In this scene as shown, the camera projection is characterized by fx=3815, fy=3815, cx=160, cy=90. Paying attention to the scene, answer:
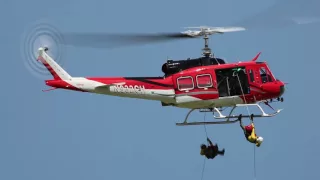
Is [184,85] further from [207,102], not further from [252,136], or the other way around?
[252,136]

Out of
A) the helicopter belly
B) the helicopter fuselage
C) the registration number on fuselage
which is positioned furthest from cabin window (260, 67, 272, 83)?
the registration number on fuselage

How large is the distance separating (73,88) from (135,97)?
5.60 feet

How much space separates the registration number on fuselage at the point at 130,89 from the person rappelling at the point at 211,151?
95.5 inches

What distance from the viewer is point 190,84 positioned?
102500 mm

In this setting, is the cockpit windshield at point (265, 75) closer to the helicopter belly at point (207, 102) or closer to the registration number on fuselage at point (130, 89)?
the helicopter belly at point (207, 102)

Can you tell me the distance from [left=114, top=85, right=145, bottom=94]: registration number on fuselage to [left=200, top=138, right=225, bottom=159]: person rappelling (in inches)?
95.5

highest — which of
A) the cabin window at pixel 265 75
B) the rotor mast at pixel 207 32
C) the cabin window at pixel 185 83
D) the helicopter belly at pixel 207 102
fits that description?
the rotor mast at pixel 207 32

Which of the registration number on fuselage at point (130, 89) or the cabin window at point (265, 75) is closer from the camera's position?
the registration number on fuselage at point (130, 89)

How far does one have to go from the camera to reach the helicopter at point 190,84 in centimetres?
10231

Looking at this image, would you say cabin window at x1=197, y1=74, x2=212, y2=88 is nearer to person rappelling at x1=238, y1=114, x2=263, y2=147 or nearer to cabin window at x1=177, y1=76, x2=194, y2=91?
cabin window at x1=177, y1=76, x2=194, y2=91

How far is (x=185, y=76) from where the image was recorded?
102m

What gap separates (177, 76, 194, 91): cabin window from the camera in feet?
336

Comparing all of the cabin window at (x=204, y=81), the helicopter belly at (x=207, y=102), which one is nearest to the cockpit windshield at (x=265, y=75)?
the helicopter belly at (x=207, y=102)

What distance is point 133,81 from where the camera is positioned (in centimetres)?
A: 10256
